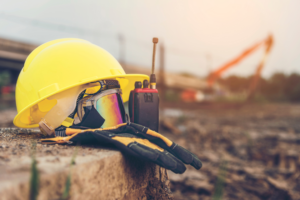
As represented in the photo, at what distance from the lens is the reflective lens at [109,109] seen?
1473 millimetres

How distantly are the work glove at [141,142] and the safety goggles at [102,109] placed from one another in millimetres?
95

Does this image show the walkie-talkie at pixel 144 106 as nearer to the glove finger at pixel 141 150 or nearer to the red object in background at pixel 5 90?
the glove finger at pixel 141 150

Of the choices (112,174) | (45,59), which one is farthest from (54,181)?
(45,59)

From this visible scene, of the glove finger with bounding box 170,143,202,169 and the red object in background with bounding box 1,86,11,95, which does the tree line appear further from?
the glove finger with bounding box 170,143,202,169

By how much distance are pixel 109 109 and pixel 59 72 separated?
1.31 ft

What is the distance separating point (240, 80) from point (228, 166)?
124 ft

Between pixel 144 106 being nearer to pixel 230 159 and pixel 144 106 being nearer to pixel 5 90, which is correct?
pixel 230 159

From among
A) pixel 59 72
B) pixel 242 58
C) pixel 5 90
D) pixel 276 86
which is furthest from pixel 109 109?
pixel 276 86

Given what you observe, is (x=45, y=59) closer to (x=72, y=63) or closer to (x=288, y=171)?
(x=72, y=63)

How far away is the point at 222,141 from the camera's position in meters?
5.04

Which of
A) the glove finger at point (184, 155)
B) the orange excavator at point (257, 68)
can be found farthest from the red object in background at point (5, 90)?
the orange excavator at point (257, 68)

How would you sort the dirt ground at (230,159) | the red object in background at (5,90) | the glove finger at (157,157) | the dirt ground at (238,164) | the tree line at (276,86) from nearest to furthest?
the glove finger at (157,157) → the dirt ground at (230,159) → the dirt ground at (238,164) → the red object in background at (5,90) → the tree line at (276,86)

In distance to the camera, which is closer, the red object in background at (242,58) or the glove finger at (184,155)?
the glove finger at (184,155)

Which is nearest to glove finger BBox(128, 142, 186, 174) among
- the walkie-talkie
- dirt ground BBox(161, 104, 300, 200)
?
the walkie-talkie
